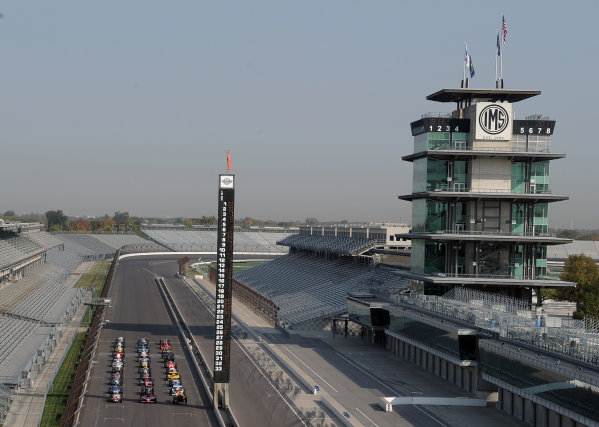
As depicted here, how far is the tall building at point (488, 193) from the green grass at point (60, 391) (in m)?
31.2

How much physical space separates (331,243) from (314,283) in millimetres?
11812

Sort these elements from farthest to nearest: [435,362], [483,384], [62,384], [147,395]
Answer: [435,362], [62,384], [483,384], [147,395]

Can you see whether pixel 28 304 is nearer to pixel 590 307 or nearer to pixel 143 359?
pixel 143 359

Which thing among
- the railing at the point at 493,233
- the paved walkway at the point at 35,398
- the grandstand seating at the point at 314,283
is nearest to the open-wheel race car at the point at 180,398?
the paved walkway at the point at 35,398

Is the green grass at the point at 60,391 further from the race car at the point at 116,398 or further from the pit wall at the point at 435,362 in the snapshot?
the pit wall at the point at 435,362

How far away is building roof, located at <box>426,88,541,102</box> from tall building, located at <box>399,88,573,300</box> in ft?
0.57

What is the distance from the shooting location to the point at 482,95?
235 feet

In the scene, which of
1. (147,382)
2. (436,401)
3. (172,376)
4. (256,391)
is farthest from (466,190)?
(147,382)

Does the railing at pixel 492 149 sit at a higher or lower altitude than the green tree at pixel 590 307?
higher

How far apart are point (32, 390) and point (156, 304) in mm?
59322

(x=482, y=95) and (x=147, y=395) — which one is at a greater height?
(x=482, y=95)

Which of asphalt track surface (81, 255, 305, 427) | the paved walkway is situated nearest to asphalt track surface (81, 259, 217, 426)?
asphalt track surface (81, 255, 305, 427)

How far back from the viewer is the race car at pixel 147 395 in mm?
51375

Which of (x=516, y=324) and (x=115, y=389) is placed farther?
(x=115, y=389)
